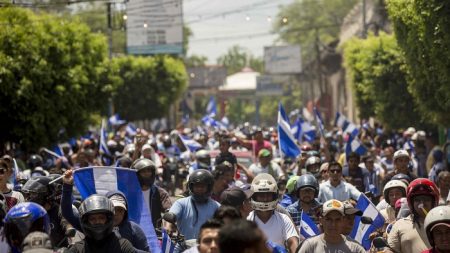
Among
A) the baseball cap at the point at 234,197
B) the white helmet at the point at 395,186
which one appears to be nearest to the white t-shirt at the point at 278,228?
the baseball cap at the point at 234,197

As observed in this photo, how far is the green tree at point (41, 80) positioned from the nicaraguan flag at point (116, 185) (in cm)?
1754

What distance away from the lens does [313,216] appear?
11609 millimetres

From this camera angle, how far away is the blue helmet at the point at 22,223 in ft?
26.2

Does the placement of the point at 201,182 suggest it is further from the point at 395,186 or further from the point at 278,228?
the point at 395,186

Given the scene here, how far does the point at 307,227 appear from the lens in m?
10.7

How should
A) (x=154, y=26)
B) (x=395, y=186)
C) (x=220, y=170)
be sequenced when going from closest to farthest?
1. (x=395, y=186)
2. (x=220, y=170)
3. (x=154, y=26)

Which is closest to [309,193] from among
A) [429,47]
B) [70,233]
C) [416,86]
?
[70,233]

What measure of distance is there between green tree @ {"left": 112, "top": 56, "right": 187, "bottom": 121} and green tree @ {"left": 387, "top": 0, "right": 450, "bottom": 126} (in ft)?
129

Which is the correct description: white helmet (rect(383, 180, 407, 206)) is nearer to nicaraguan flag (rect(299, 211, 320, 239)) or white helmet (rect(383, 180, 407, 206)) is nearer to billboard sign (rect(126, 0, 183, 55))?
nicaraguan flag (rect(299, 211, 320, 239))

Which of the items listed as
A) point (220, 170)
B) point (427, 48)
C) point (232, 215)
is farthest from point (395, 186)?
point (427, 48)

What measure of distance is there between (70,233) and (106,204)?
1.06 metres

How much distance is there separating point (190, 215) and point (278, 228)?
1.15m

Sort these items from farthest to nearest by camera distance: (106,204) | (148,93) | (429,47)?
(148,93)
(429,47)
(106,204)

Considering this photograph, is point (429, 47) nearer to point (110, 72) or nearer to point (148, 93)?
point (110, 72)
